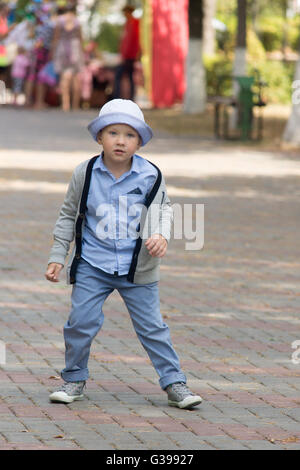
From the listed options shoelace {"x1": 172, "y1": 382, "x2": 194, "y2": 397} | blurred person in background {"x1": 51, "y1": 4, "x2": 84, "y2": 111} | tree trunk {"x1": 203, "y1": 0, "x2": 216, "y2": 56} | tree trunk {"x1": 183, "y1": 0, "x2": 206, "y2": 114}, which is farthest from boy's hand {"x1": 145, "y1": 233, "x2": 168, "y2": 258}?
tree trunk {"x1": 203, "y1": 0, "x2": 216, "y2": 56}

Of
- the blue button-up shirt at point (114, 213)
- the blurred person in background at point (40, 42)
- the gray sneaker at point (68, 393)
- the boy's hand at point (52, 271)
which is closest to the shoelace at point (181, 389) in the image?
the gray sneaker at point (68, 393)

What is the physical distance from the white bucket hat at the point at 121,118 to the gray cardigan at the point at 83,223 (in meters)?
0.20

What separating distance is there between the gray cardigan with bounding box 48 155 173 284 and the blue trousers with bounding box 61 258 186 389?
0.05m

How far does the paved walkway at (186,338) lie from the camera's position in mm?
5176

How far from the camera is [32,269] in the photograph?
931 centimetres

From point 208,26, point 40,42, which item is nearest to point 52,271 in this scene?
point 40,42

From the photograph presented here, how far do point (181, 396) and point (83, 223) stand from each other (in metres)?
0.91

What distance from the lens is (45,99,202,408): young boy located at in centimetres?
544

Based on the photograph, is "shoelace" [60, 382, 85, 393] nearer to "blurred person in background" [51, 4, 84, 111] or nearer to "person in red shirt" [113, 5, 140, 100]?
"blurred person in background" [51, 4, 84, 111]

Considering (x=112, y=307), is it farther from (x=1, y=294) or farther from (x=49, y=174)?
(x=49, y=174)

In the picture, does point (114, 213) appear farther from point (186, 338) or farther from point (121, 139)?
point (186, 338)

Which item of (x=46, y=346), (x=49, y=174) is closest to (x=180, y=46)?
(x=49, y=174)

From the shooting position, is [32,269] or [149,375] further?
[32,269]

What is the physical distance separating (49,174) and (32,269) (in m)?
6.50
